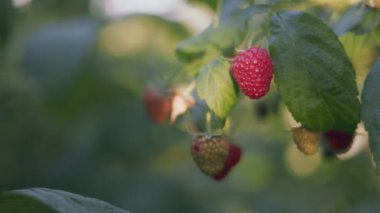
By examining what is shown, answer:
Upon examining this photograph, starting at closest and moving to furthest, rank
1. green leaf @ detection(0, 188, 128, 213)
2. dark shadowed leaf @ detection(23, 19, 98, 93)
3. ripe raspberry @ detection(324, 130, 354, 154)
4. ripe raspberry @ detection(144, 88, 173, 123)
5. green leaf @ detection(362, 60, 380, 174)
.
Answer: green leaf @ detection(0, 188, 128, 213) → green leaf @ detection(362, 60, 380, 174) → ripe raspberry @ detection(324, 130, 354, 154) → ripe raspberry @ detection(144, 88, 173, 123) → dark shadowed leaf @ detection(23, 19, 98, 93)

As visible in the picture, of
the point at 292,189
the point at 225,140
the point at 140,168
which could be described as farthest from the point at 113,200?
the point at 225,140

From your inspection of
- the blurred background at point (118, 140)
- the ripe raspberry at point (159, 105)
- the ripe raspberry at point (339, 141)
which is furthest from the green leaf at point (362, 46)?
the blurred background at point (118, 140)

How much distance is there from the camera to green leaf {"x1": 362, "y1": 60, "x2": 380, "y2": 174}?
70.5 inches

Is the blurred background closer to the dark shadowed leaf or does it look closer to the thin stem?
the dark shadowed leaf

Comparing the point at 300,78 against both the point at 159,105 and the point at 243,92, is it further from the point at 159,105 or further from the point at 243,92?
the point at 159,105

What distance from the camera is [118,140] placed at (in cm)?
448

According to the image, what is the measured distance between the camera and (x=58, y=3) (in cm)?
504

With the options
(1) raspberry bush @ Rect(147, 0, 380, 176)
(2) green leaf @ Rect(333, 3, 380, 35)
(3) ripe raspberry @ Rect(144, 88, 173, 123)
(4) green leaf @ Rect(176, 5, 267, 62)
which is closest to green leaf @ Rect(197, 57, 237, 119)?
(1) raspberry bush @ Rect(147, 0, 380, 176)

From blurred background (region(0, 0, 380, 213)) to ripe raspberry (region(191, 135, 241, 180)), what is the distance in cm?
159

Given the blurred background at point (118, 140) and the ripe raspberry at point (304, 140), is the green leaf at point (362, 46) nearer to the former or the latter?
the ripe raspberry at point (304, 140)

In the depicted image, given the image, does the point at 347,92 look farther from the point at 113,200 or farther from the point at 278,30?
the point at 113,200

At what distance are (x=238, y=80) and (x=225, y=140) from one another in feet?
0.88

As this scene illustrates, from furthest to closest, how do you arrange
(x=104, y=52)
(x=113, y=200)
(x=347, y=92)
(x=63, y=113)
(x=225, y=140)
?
1. (x=104, y=52)
2. (x=63, y=113)
3. (x=113, y=200)
4. (x=225, y=140)
5. (x=347, y=92)

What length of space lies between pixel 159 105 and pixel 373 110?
0.87 m
